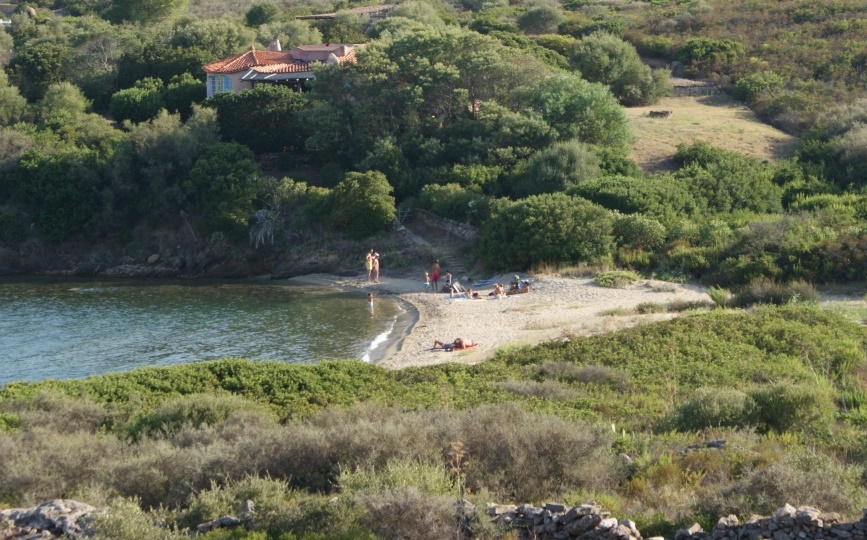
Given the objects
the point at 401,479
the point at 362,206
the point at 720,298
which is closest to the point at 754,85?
the point at 362,206

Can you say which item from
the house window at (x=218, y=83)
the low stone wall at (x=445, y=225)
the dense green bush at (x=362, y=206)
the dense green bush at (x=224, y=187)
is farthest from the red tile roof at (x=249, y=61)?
the low stone wall at (x=445, y=225)

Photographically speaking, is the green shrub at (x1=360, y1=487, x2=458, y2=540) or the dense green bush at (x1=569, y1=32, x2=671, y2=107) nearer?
the green shrub at (x1=360, y1=487, x2=458, y2=540)

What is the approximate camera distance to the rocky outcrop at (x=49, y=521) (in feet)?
31.8

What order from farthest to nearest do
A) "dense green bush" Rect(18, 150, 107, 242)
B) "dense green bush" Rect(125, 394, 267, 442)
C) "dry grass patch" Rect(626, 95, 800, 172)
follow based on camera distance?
"dense green bush" Rect(18, 150, 107, 242) < "dry grass patch" Rect(626, 95, 800, 172) < "dense green bush" Rect(125, 394, 267, 442)

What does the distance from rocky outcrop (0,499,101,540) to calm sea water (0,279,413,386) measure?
1440 centimetres

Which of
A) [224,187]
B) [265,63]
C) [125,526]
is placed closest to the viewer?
[125,526]

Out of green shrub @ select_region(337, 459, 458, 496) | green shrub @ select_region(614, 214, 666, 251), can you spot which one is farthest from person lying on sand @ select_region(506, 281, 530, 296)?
green shrub @ select_region(337, 459, 458, 496)

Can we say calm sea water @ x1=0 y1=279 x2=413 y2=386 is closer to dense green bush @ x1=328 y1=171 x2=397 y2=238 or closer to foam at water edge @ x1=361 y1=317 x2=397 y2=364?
foam at water edge @ x1=361 y1=317 x2=397 y2=364

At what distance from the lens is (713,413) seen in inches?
542

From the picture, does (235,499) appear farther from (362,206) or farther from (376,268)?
(362,206)

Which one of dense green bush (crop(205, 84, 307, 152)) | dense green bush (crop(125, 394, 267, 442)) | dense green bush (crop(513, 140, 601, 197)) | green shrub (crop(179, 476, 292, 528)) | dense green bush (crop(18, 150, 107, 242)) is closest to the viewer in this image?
green shrub (crop(179, 476, 292, 528))

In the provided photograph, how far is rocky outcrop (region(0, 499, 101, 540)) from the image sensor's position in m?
9.70

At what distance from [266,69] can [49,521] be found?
4624cm

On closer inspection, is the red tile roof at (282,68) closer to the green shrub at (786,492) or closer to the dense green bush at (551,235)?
the dense green bush at (551,235)
